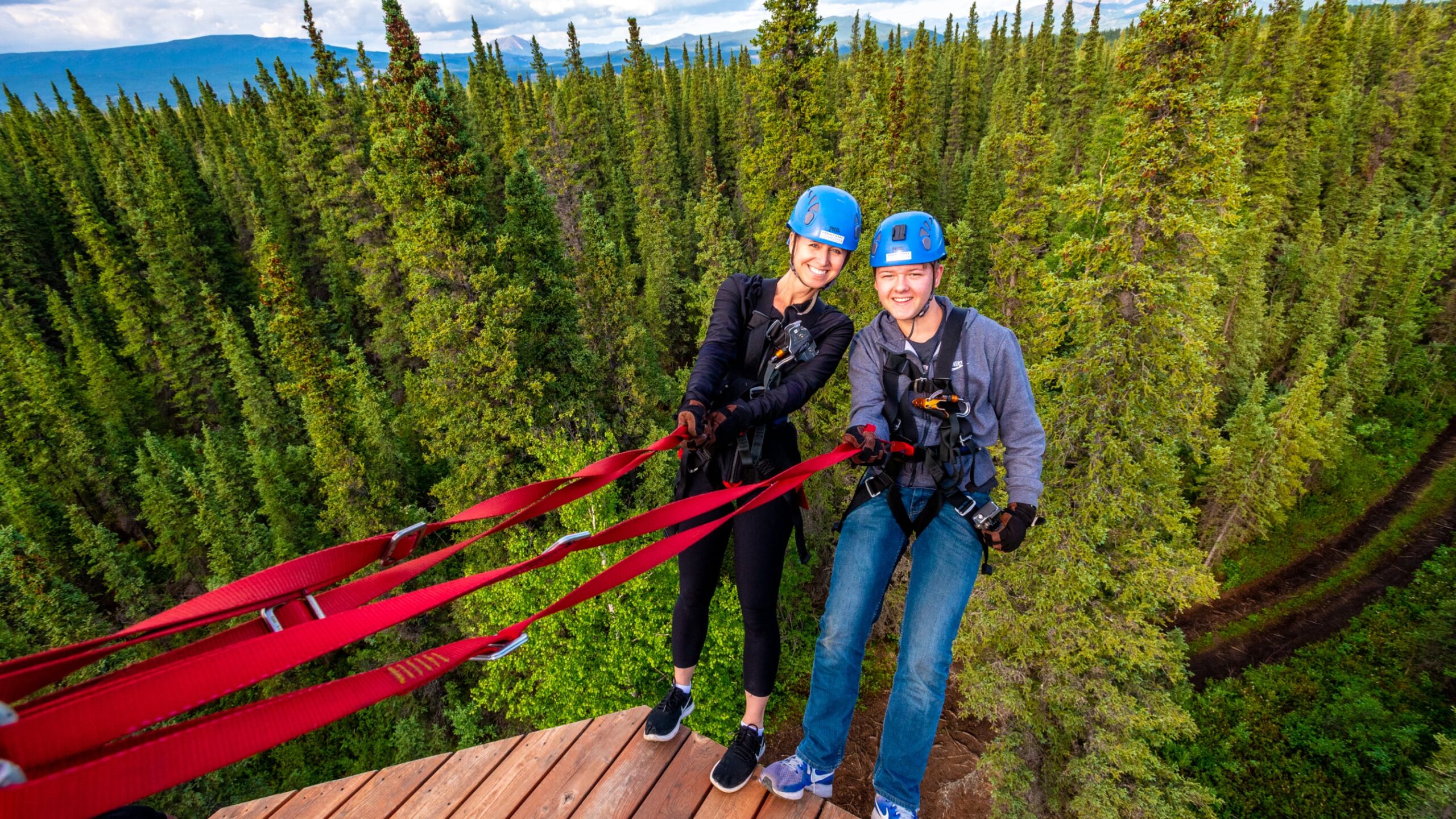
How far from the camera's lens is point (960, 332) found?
14.4 feet

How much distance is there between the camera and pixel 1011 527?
4.04 m

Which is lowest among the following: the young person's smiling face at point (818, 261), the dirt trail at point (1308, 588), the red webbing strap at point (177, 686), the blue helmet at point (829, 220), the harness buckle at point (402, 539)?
the dirt trail at point (1308, 588)

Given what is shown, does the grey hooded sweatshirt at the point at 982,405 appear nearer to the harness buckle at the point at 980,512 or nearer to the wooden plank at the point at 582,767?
the harness buckle at the point at 980,512

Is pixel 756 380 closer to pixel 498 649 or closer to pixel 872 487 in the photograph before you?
pixel 872 487

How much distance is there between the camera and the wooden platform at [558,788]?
393 centimetres

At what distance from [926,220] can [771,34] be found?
20.3 metres

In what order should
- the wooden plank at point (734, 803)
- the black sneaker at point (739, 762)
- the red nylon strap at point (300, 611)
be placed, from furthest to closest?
the black sneaker at point (739, 762)
the wooden plank at point (734, 803)
the red nylon strap at point (300, 611)

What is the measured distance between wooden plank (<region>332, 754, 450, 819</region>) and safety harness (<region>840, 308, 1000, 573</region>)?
363cm

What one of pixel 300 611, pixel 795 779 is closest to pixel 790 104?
pixel 795 779

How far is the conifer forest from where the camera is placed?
14.0m

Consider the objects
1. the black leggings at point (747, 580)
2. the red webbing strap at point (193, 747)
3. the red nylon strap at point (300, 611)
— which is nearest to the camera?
the red webbing strap at point (193, 747)

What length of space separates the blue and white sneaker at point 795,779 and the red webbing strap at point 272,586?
2.27 meters

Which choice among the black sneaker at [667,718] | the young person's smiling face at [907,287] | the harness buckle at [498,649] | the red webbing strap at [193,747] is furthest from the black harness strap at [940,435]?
the red webbing strap at [193,747]

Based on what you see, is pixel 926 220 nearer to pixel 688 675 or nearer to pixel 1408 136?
pixel 688 675
